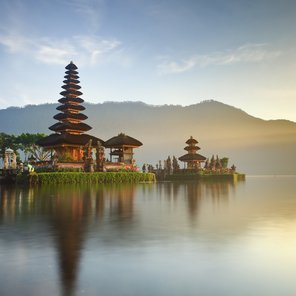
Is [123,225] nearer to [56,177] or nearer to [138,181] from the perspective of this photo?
[56,177]

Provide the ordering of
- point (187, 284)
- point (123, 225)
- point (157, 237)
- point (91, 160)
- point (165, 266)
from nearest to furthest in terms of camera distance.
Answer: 1. point (187, 284)
2. point (165, 266)
3. point (157, 237)
4. point (123, 225)
5. point (91, 160)

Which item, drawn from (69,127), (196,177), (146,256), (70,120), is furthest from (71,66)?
(146,256)

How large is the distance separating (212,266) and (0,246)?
14.5ft

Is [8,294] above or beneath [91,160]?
beneath

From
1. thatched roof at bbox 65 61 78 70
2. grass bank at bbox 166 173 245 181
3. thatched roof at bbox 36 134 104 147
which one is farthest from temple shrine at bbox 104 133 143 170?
thatched roof at bbox 65 61 78 70

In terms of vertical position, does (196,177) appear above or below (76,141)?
below

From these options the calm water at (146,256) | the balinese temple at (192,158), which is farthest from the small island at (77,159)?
the calm water at (146,256)

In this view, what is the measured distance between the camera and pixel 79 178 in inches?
1468

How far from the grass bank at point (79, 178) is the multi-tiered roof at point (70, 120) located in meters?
10.5

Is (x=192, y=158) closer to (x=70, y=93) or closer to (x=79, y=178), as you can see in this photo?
(x=70, y=93)

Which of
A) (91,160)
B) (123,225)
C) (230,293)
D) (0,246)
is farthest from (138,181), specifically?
(230,293)

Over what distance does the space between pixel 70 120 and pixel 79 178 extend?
20.8 m

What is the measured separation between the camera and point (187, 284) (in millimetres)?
5117

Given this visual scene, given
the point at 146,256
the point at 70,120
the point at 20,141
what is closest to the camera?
the point at 146,256
